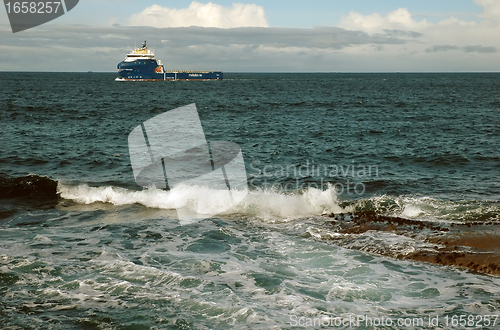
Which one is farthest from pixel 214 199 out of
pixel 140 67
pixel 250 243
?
pixel 140 67

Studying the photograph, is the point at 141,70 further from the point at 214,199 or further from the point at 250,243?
the point at 250,243

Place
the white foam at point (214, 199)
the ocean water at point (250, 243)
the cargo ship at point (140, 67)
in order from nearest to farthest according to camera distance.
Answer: the ocean water at point (250, 243) < the white foam at point (214, 199) < the cargo ship at point (140, 67)

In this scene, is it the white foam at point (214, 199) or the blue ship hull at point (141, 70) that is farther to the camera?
the blue ship hull at point (141, 70)

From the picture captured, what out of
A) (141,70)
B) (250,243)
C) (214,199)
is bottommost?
(250,243)

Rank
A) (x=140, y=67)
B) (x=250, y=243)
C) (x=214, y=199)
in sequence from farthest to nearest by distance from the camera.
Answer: (x=140, y=67) → (x=214, y=199) → (x=250, y=243)

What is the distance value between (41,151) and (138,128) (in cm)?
1508

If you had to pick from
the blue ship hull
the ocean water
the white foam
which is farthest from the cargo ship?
the white foam

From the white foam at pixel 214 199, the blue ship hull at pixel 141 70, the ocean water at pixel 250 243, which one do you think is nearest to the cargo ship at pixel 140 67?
the blue ship hull at pixel 141 70

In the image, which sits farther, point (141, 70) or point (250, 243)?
point (141, 70)

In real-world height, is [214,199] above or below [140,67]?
below

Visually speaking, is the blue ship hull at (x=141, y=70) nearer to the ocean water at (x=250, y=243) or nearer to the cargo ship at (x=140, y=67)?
the cargo ship at (x=140, y=67)

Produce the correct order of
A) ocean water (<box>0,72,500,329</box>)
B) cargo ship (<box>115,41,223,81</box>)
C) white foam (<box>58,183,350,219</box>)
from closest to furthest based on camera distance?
ocean water (<box>0,72,500,329</box>) → white foam (<box>58,183,350,219</box>) → cargo ship (<box>115,41,223,81</box>)

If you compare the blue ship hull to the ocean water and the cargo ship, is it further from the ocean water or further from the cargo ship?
the ocean water

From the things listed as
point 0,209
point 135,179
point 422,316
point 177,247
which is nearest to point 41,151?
point 135,179
